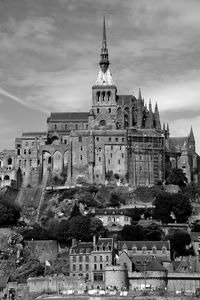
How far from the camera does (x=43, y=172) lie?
362ft

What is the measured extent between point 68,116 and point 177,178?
21988 mm

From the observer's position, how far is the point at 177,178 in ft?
347

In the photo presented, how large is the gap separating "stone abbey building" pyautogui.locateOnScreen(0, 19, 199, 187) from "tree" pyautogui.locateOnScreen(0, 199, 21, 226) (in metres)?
12.1

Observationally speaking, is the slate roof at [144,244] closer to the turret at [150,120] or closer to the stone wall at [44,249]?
the stone wall at [44,249]

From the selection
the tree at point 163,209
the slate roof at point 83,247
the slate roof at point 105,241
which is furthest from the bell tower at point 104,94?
the slate roof at point 83,247

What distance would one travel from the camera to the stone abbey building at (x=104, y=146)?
106 meters

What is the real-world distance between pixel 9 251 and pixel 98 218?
13.1 meters

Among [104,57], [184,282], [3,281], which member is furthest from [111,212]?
[104,57]

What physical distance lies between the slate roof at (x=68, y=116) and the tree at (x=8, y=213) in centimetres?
2371

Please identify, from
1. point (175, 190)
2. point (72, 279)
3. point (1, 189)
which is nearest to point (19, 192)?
point (1, 189)

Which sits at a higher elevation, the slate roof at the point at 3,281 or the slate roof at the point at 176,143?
the slate roof at the point at 176,143

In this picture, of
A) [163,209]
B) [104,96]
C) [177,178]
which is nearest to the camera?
[163,209]

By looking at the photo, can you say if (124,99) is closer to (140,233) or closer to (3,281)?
(140,233)

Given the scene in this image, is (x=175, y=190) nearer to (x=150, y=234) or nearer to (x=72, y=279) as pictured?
(x=150, y=234)
